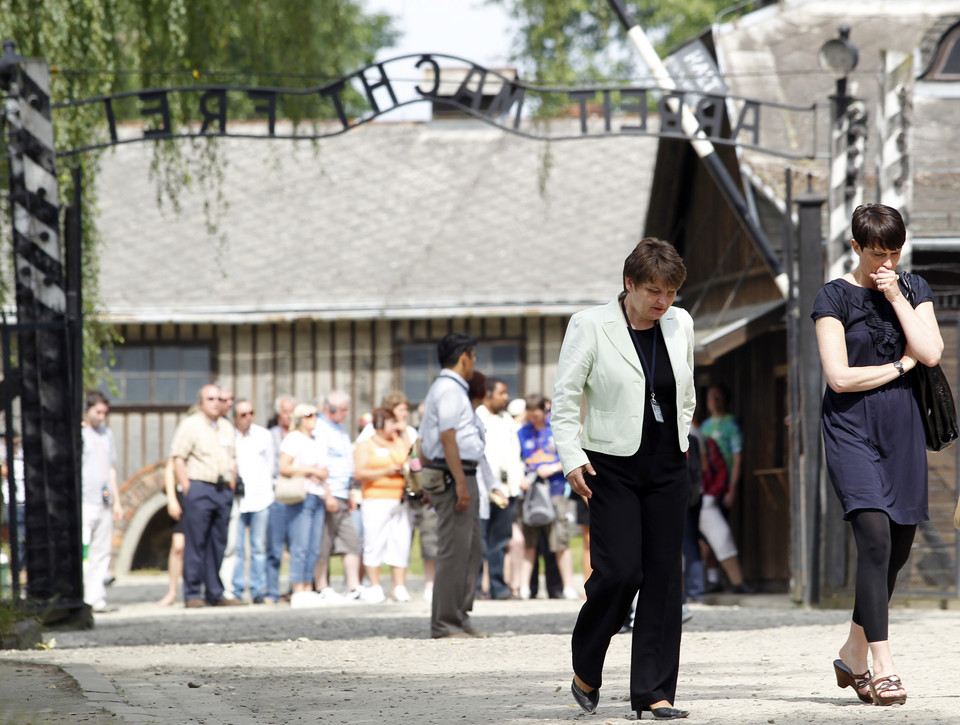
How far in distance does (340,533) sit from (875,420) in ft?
30.0

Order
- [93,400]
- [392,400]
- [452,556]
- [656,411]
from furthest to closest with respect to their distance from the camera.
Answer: [392,400]
[93,400]
[452,556]
[656,411]

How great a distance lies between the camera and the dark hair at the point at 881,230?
238 inches

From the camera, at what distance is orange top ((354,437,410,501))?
14.4 m

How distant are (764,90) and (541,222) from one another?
774 cm

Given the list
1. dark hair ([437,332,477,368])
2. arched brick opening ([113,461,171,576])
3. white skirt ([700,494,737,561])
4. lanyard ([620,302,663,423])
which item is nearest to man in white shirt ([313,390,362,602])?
white skirt ([700,494,737,561])

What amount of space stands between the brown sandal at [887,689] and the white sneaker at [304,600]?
8371 mm

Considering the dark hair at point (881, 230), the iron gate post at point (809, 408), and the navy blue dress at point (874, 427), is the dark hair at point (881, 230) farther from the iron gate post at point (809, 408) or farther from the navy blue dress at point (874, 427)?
the iron gate post at point (809, 408)

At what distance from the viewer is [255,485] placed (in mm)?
14664

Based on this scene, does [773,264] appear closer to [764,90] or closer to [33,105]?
[764,90]

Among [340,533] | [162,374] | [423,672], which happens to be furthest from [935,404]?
[162,374]

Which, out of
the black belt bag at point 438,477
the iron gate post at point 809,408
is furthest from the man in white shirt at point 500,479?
the black belt bag at point 438,477

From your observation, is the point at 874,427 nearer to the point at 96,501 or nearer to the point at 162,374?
the point at 96,501

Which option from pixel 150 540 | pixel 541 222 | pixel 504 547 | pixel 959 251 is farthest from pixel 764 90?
pixel 150 540

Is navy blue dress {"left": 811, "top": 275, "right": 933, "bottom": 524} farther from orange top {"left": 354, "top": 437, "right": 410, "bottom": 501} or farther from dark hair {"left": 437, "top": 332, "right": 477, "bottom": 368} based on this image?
orange top {"left": 354, "top": 437, "right": 410, "bottom": 501}
